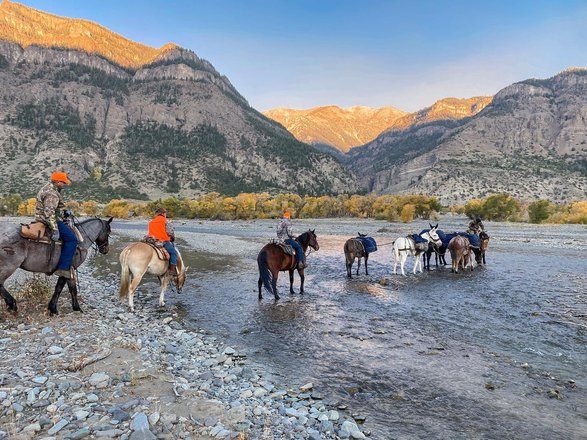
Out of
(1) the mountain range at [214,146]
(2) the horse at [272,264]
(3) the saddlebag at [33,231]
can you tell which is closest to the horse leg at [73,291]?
(3) the saddlebag at [33,231]

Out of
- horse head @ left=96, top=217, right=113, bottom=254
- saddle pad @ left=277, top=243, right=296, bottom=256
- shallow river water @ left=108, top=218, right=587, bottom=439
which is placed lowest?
shallow river water @ left=108, top=218, right=587, bottom=439

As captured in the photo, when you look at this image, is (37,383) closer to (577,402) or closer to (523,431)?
(523,431)

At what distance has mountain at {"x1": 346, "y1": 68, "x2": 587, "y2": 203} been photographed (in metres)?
107

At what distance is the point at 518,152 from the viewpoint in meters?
132

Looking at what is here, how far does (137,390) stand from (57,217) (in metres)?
5.69

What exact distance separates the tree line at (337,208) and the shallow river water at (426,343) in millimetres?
48748

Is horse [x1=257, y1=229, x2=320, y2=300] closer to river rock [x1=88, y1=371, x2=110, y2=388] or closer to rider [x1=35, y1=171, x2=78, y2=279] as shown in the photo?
rider [x1=35, y1=171, x2=78, y2=279]

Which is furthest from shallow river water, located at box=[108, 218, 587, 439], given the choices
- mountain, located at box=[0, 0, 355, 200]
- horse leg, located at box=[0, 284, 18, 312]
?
mountain, located at box=[0, 0, 355, 200]

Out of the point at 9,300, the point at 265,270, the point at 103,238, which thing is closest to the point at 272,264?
the point at 265,270

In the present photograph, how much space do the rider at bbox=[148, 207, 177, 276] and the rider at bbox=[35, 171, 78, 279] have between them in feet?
8.27

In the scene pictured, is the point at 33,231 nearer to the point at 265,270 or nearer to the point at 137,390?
the point at 137,390

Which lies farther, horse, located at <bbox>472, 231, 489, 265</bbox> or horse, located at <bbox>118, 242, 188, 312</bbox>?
horse, located at <bbox>472, 231, 489, 265</bbox>

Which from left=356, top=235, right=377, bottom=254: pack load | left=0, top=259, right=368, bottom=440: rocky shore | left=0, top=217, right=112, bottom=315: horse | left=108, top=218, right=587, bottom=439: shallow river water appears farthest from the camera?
left=356, top=235, right=377, bottom=254: pack load

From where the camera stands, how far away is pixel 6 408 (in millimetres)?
4672
